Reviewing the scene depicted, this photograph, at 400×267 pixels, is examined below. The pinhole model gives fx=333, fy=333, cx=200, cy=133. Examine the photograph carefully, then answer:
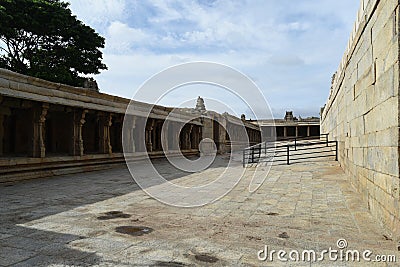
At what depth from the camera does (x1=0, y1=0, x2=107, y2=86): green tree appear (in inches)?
859

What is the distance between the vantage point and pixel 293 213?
17.7 ft

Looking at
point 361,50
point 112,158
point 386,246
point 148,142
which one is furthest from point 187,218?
point 148,142

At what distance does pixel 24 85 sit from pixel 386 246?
8850mm

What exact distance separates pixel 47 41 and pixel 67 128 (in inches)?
561

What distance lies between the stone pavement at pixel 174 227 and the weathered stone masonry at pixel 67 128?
2.40 metres

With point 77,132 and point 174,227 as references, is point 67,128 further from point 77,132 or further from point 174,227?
point 174,227

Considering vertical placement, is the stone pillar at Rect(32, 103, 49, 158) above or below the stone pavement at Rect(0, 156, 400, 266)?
above

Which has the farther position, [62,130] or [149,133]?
[149,133]

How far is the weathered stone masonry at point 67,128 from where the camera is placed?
360 inches

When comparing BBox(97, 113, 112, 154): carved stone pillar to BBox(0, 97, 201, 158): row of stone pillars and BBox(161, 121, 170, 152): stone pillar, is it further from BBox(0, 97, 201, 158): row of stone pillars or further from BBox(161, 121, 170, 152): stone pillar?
BBox(161, 121, 170, 152): stone pillar

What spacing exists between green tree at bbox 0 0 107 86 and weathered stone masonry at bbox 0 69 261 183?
8346 millimetres

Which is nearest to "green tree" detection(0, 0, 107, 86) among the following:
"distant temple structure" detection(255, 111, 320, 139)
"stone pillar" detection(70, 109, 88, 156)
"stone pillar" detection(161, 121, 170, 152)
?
"stone pillar" detection(161, 121, 170, 152)

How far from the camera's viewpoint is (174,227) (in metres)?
4.57

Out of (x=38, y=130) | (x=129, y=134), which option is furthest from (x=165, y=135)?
(x=38, y=130)
